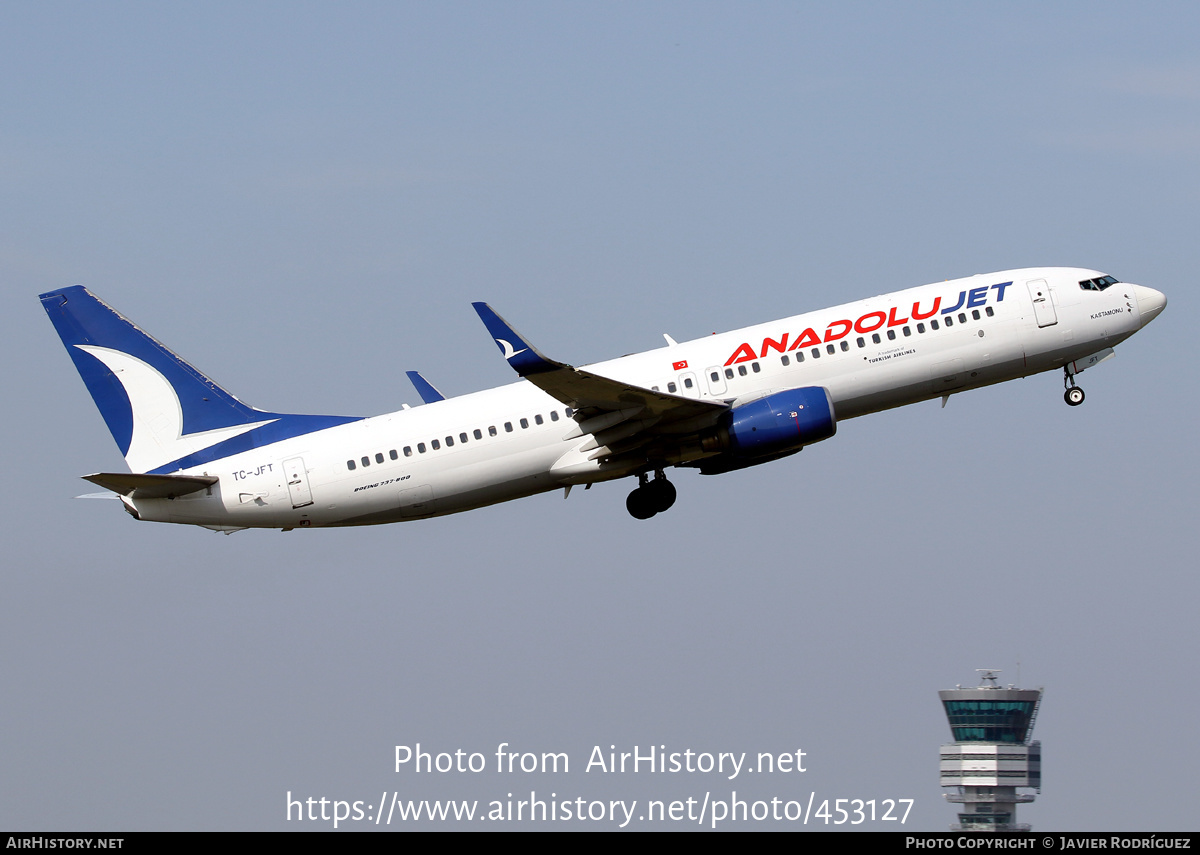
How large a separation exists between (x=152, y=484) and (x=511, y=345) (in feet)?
39.4

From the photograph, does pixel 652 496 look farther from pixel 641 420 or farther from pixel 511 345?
pixel 511 345

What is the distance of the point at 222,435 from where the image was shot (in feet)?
142

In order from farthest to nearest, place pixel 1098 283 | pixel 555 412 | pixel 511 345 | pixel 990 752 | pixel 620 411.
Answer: pixel 990 752 → pixel 1098 283 → pixel 555 412 → pixel 620 411 → pixel 511 345

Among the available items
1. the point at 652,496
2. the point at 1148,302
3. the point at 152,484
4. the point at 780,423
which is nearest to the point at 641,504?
the point at 652,496

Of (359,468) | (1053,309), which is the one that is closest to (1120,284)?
(1053,309)

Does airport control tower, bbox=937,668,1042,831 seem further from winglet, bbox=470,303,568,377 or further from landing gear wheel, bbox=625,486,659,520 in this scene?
winglet, bbox=470,303,568,377

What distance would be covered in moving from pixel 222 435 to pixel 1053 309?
84.1ft

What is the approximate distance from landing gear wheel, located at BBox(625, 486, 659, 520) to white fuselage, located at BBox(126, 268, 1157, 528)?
2.04 meters

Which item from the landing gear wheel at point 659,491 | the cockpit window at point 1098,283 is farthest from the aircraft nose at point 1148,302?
the landing gear wheel at point 659,491

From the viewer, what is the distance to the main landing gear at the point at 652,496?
1738 inches

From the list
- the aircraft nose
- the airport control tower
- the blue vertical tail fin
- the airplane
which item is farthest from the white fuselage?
the airport control tower

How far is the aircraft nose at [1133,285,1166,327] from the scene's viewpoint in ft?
144

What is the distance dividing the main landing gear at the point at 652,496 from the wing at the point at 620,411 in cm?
173

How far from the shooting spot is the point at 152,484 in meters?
40.7
